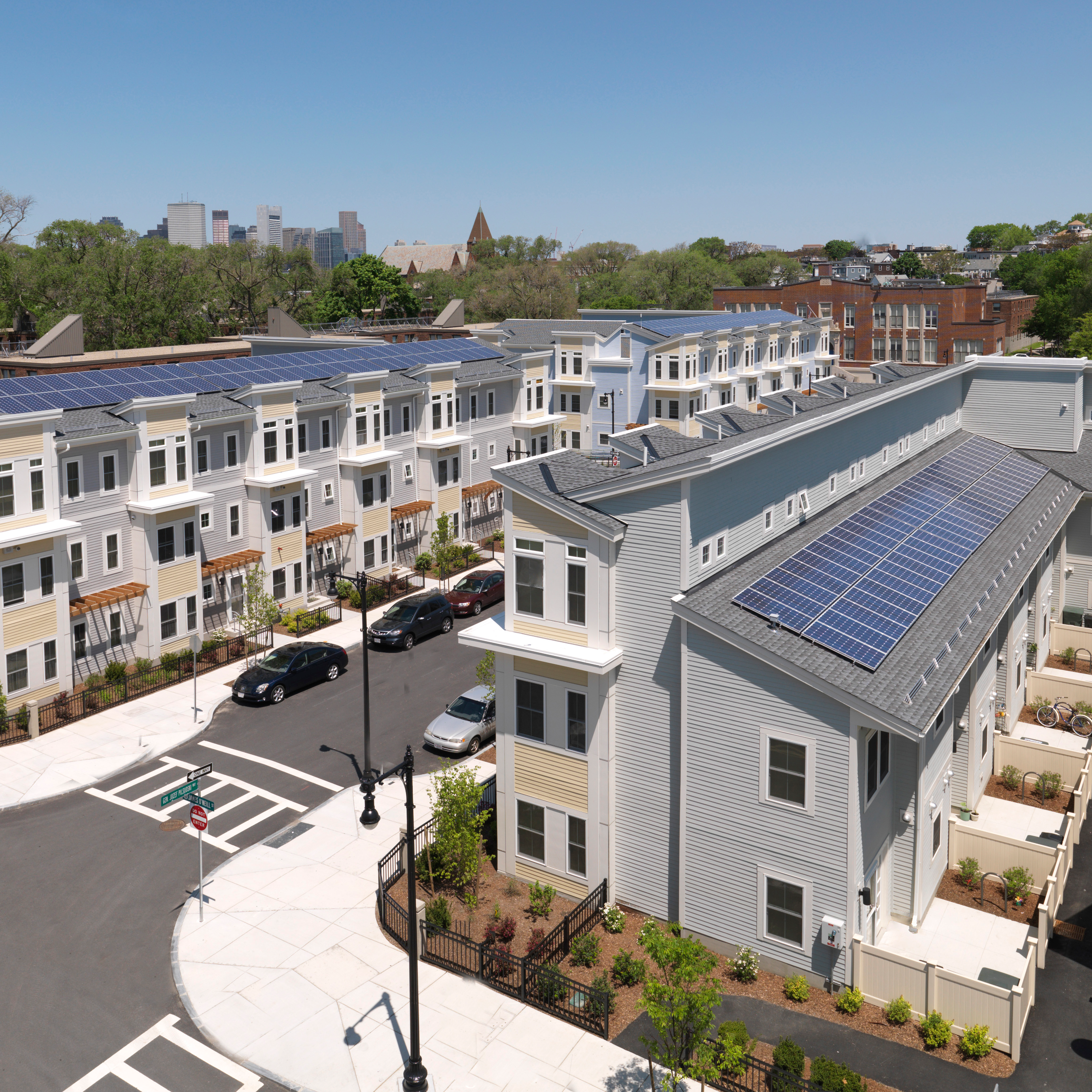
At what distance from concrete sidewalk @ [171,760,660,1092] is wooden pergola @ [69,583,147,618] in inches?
546

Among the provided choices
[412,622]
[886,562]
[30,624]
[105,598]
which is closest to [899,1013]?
[886,562]

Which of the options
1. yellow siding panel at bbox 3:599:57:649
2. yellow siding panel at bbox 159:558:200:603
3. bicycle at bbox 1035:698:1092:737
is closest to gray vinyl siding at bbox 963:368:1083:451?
bicycle at bbox 1035:698:1092:737

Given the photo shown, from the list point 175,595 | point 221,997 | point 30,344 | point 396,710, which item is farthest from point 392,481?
point 30,344

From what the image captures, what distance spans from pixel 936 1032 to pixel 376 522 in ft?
114

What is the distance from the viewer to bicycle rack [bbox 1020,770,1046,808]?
92.1 feet

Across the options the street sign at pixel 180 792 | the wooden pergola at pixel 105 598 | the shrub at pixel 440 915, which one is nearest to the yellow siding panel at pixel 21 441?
the wooden pergola at pixel 105 598

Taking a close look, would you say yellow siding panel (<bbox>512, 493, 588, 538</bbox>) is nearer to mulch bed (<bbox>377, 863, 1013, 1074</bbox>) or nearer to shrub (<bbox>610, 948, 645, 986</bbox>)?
mulch bed (<bbox>377, 863, 1013, 1074</bbox>)

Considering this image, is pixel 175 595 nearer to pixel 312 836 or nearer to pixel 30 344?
pixel 312 836

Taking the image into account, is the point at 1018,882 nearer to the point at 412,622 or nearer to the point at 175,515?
the point at 412,622

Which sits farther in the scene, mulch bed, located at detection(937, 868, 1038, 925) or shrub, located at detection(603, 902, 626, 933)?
mulch bed, located at detection(937, 868, 1038, 925)

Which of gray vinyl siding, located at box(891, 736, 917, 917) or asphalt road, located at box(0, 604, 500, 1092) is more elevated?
gray vinyl siding, located at box(891, 736, 917, 917)

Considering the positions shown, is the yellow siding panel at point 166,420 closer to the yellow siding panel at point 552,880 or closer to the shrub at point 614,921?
the yellow siding panel at point 552,880

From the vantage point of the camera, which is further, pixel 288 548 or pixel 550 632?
pixel 288 548

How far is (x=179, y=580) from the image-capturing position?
1506 inches
